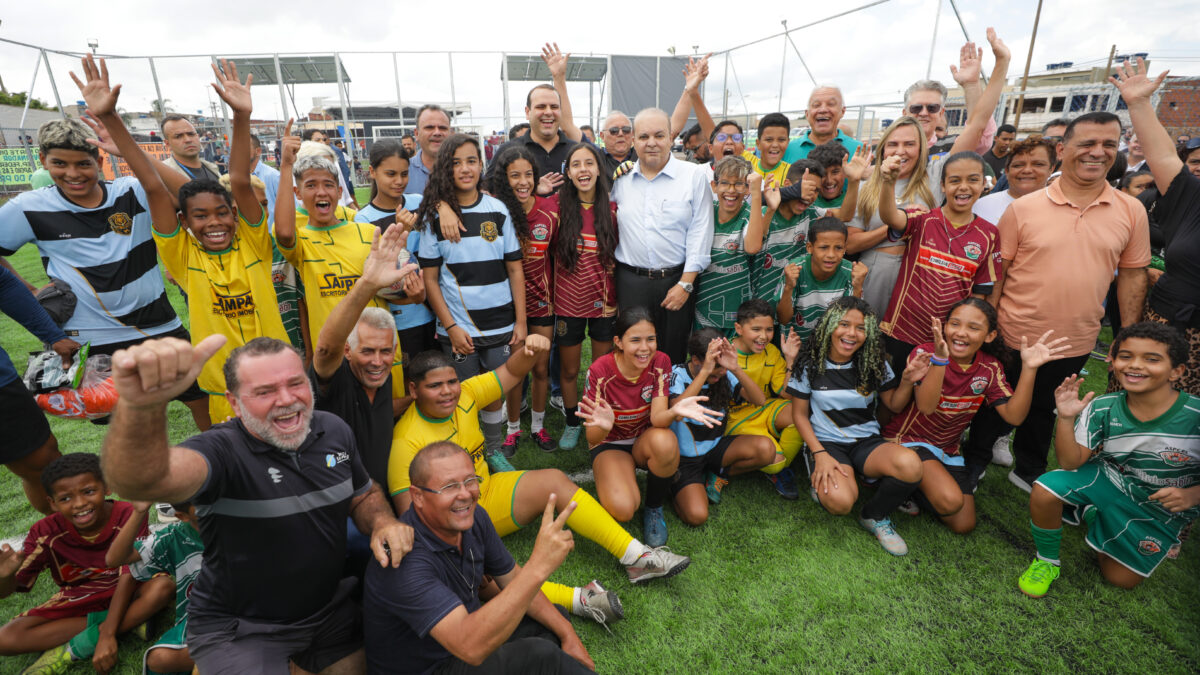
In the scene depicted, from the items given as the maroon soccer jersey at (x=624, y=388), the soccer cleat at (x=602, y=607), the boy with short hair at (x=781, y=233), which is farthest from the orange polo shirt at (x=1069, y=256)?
the soccer cleat at (x=602, y=607)

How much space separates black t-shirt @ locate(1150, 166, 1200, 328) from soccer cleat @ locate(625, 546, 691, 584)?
3410mm

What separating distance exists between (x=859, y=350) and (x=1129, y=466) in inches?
57.7

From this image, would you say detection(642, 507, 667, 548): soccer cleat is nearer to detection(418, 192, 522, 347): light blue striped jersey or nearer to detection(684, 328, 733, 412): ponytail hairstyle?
detection(684, 328, 733, 412): ponytail hairstyle

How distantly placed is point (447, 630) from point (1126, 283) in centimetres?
443

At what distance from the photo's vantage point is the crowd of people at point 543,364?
2031 millimetres

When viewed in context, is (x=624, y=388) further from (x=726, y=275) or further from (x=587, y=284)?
(x=726, y=275)

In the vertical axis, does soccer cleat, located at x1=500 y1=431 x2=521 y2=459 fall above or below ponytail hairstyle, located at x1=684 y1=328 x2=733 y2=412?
below

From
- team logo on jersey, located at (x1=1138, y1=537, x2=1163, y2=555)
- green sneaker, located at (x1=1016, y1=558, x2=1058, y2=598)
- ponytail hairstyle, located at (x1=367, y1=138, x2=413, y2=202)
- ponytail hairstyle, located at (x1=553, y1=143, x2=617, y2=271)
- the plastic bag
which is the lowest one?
green sneaker, located at (x1=1016, y1=558, x2=1058, y2=598)

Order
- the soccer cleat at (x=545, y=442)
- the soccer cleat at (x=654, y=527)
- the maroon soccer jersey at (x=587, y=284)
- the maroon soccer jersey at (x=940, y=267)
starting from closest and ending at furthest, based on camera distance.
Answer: the soccer cleat at (x=654, y=527) < the maroon soccer jersey at (x=940, y=267) < the maroon soccer jersey at (x=587, y=284) < the soccer cleat at (x=545, y=442)

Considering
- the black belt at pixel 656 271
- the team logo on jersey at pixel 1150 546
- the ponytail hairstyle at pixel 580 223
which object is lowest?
the team logo on jersey at pixel 1150 546

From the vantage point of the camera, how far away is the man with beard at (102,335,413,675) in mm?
1895

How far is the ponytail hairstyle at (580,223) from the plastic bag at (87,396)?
2882mm

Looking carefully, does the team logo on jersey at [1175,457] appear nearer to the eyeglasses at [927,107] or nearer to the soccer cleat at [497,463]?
the eyeglasses at [927,107]

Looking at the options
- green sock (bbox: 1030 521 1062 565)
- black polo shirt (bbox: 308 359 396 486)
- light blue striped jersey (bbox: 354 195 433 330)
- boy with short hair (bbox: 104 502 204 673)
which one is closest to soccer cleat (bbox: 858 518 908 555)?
green sock (bbox: 1030 521 1062 565)
